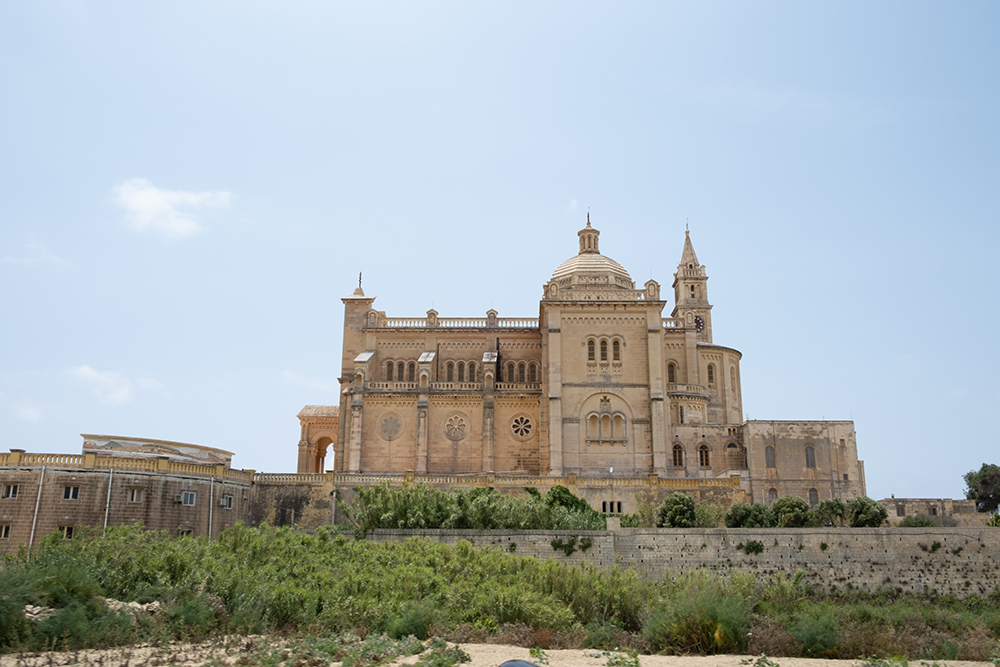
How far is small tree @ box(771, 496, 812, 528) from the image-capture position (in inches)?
1293

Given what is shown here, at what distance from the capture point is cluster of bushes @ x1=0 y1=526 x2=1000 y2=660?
15758 mm

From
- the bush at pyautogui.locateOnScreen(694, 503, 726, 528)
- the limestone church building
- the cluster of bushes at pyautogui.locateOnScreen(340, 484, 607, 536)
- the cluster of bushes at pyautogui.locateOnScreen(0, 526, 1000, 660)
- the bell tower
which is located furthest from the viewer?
the bell tower

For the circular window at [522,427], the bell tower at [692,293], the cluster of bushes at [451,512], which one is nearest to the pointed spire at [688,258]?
the bell tower at [692,293]

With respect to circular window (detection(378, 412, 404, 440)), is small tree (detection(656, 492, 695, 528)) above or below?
below

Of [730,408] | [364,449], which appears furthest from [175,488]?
[730,408]

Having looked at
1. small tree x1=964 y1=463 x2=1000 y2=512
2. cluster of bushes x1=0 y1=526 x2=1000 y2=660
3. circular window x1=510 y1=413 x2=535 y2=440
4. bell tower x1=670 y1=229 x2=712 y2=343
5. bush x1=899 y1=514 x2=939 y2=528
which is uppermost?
bell tower x1=670 y1=229 x2=712 y2=343

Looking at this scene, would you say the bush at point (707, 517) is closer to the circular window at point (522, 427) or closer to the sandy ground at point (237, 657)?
the circular window at point (522, 427)

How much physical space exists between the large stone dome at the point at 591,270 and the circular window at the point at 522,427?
914cm

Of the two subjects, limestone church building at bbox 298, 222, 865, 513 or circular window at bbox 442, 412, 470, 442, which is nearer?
limestone church building at bbox 298, 222, 865, 513

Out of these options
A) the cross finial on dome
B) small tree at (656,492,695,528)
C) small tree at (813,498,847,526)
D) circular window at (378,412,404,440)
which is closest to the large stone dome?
the cross finial on dome

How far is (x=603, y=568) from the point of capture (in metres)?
27.8

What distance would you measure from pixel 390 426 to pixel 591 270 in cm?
1606

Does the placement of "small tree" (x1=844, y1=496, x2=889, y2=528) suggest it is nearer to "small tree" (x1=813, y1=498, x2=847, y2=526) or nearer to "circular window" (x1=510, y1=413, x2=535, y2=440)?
"small tree" (x1=813, y1=498, x2=847, y2=526)

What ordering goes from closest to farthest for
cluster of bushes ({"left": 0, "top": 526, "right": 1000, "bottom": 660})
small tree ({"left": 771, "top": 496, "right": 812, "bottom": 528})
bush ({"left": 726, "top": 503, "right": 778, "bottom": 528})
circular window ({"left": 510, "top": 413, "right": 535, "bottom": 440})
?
cluster of bushes ({"left": 0, "top": 526, "right": 1000, "bottom": 660})
small tree ({"left": 771, "top": 496, "right": 812, "bottom": 528})
bush ({"left": 726, "top": 503, "right": 778, "bottom": 528})
circular window ({"left": 510, "top": 413, "right": 535, "bottom": 440})
